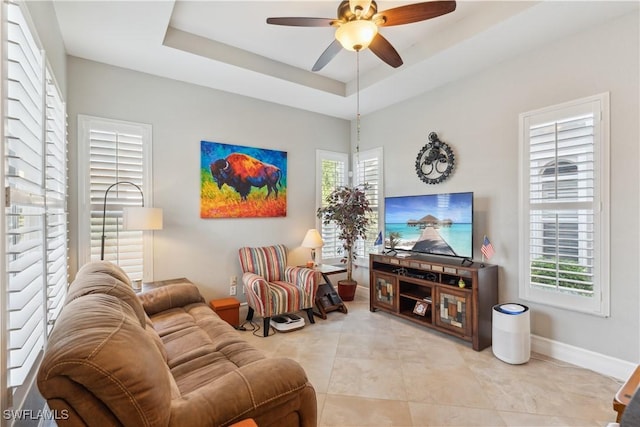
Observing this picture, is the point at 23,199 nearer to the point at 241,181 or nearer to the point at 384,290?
the point at 241,181

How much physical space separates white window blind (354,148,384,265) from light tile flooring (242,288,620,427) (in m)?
1.55

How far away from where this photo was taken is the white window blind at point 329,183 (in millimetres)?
4719

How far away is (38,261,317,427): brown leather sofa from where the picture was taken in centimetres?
92

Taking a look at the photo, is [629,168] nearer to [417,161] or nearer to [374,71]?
[417,161]

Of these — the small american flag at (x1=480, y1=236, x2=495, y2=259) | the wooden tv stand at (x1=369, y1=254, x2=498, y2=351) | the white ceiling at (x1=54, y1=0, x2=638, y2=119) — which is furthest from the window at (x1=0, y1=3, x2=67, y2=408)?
the small american flag at (x1=480, y1=236, x2=495, y2=259)

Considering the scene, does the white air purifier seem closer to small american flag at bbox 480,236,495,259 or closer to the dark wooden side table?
small american flag at bbox 480,236,495,259

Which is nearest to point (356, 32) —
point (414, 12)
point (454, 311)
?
point (414, 12)

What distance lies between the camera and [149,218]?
9.46ft

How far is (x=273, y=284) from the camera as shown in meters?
3.64

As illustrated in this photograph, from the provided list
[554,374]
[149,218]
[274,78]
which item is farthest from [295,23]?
[554,374]

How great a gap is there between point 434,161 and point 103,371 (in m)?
3.70

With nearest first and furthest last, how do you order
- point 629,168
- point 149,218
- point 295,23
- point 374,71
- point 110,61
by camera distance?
point 295,23
point 629,168
point 149,218
point 110,61
point 374,71

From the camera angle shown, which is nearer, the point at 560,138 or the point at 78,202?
the point at 560,138

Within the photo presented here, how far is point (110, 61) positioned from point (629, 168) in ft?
15.2
